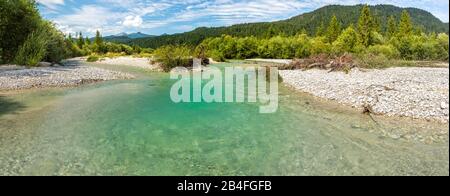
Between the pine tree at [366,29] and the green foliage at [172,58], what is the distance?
131 feet

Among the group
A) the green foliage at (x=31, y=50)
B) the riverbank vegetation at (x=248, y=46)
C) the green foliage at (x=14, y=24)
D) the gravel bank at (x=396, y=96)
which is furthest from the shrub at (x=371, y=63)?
the green foliage at (x=14, y=24)

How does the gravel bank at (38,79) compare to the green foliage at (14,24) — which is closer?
the gravel bank at (38,79)

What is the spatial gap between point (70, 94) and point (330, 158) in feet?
47.7

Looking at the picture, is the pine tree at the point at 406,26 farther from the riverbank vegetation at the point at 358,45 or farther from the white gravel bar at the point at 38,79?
the white gravel bar at the point at 38,79

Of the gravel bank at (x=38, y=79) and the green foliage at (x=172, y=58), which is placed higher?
the green foliage at (x=172, y=58)

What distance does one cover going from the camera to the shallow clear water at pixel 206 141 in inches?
264

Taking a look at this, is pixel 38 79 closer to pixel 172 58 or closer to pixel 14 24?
pixel 14 24

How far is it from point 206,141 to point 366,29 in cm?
6309

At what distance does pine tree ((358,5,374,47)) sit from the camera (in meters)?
62.8

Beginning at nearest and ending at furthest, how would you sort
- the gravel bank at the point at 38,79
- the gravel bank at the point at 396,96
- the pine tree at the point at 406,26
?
the gravel bank at the point at 396,96 → the gravel bank at the point at 38,79 → the pine tree at the point at 406,26

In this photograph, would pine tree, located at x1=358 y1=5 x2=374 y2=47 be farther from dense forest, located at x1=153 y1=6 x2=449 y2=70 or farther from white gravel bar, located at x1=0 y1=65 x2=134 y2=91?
white gravel bar, located at x1=0 y1=65 x2=134 y2=91

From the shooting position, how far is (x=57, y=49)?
37.1m

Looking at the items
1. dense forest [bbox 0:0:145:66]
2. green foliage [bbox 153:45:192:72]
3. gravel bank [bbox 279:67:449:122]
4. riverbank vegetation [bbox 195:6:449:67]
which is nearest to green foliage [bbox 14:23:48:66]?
dense forest [bbox 0:0:145:66]
